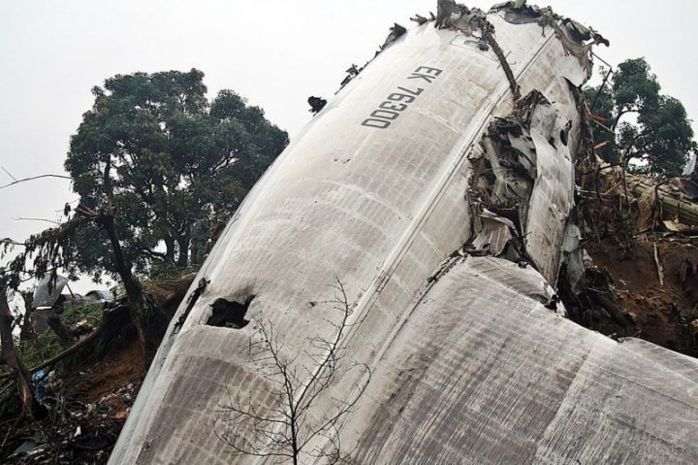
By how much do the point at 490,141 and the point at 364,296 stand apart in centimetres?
506

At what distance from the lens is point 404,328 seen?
26.5 ft

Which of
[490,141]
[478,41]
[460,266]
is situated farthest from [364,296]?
[478,41]

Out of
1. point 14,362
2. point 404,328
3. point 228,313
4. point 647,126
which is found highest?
point 647,126

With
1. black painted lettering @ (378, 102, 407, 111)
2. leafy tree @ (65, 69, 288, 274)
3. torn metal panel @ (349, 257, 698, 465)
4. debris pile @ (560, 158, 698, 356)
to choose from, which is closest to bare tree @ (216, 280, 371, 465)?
torn metal panel @ (349, 257, 698, 465)

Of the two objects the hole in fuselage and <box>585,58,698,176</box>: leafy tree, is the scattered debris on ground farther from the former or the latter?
<box>585,58,698,176</box>: leafy tree

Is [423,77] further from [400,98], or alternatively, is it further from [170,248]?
[170,248]

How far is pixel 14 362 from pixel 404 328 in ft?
18.6

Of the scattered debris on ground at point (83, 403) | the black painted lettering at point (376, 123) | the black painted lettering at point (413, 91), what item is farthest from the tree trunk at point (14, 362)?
the black painted lettering at point (413, 91)

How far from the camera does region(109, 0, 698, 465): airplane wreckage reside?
644 centimetres

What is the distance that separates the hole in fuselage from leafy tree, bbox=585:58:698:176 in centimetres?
2243

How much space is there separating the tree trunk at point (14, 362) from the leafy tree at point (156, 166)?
43.2ft

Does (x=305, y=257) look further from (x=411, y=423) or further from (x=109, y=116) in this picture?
(x=109, y=116)

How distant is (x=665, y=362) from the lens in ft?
22.4

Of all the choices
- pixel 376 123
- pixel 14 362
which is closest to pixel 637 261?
pixel 376 123
